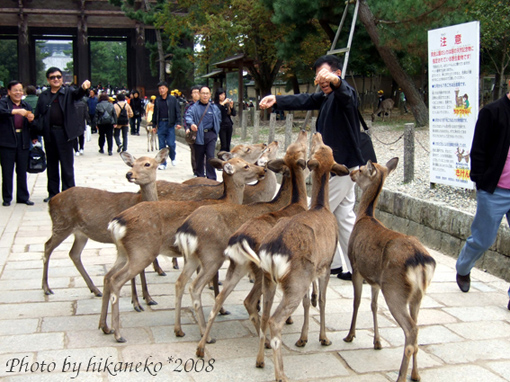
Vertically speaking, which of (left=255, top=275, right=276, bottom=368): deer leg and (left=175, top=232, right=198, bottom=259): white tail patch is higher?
(left=175, top=232, right=198, bottom=259): white tail patch

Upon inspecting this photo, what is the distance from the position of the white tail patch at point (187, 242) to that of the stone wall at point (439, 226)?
350cm

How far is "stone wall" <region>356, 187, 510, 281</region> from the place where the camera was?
244 inches

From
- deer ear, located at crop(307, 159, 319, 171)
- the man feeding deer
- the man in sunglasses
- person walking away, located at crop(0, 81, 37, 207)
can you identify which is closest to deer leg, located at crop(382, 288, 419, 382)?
deer ear, located at crop(307, 159, 319, 171)

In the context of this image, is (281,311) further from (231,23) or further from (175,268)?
(231,23)

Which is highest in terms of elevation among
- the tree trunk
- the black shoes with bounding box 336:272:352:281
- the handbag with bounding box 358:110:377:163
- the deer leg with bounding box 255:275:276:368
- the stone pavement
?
the tree trunk

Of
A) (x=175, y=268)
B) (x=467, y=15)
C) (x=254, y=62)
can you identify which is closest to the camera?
(x=175, y=268)

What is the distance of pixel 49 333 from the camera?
448 centimetres

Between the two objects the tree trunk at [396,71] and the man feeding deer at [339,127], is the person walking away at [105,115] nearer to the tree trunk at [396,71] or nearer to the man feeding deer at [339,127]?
the tree trunk at [396,71]

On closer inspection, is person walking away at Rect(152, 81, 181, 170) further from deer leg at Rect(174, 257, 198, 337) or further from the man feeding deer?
deer leg at Rect(174, 257, 198, 337)

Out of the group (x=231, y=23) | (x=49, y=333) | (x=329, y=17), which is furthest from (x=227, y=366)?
(x=231, y=23)

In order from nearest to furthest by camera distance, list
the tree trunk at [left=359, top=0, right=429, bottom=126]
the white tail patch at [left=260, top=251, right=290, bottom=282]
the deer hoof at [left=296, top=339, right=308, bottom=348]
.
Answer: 1. the white tail patch at [left=260, top=251, right=290, bottom=282]
2. the deer hoof at [left=296, top=339, right=308, bottom=348]
3. the tree trunk at [left=359, top=0, right=429, bottom=126]

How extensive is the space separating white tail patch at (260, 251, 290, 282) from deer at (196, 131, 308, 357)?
11 centimetres

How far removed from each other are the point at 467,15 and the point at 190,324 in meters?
15.5

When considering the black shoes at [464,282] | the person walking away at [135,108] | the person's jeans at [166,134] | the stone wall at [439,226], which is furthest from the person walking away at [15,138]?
the person walking away at [135,108]
